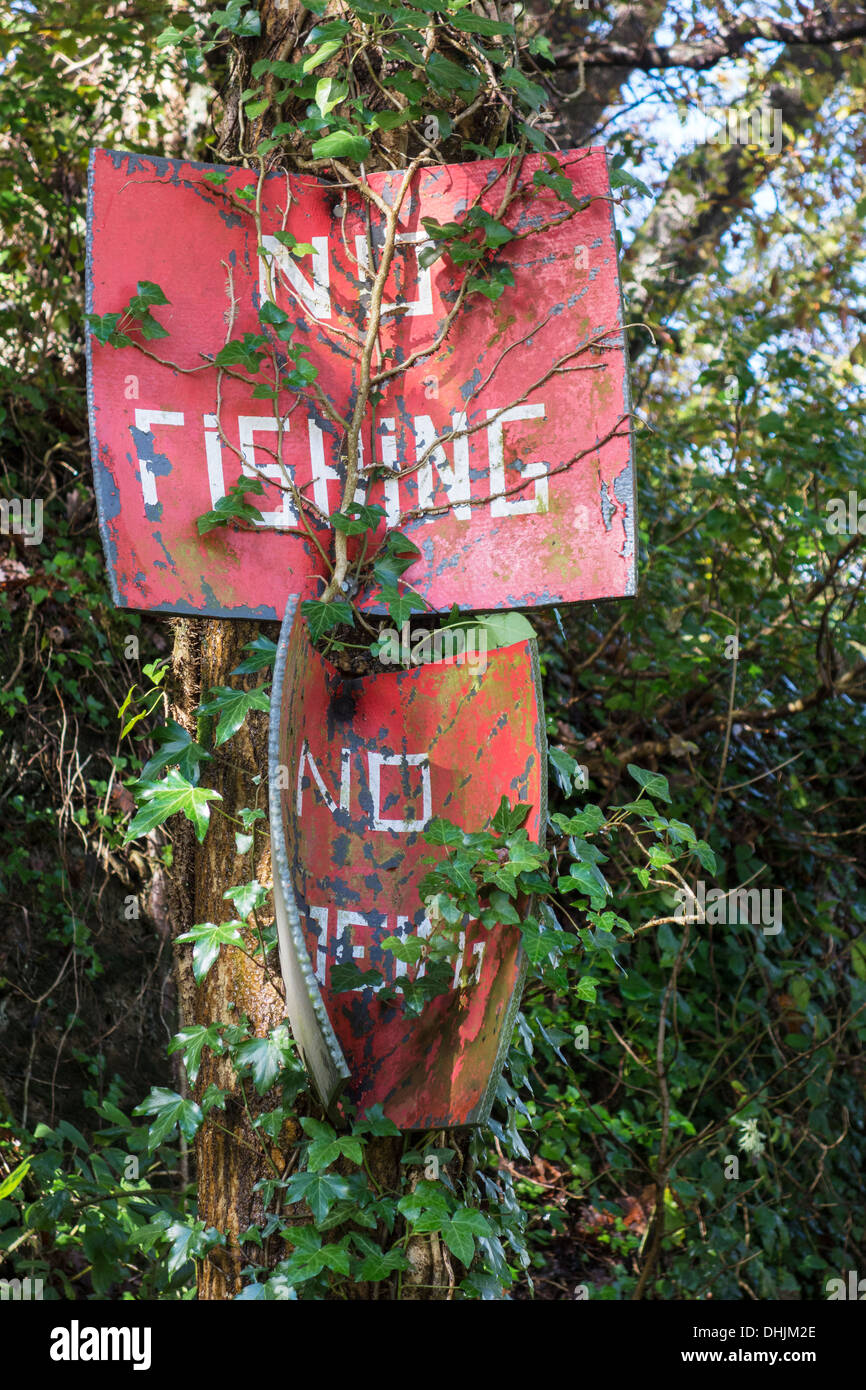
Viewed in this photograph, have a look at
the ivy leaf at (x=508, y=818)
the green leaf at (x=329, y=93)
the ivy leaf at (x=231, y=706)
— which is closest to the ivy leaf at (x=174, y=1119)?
the ivy leaf at (x=231, y=706)

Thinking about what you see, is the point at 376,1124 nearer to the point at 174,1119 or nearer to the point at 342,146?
the point at 174,1119

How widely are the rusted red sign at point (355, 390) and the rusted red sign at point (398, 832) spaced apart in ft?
0.60

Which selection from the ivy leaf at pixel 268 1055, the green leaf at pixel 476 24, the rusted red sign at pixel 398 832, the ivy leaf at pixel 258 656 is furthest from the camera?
the green leaf at pixel 476 24

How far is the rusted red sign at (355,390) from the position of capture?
1824 mm

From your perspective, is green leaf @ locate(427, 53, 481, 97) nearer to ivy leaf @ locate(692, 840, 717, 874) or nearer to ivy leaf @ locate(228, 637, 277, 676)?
ivy leaf @ locate(228, 637, 277, 676)

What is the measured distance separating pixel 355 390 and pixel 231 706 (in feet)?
1.91

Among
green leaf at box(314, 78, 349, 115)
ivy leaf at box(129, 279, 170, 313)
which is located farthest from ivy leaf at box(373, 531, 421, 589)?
green leaf at box(314, 78, 349, 115)

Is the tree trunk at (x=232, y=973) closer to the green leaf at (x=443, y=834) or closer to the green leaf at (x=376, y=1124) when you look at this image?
the green leaf at (x=376, y=1124)

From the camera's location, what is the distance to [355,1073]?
1713 mm

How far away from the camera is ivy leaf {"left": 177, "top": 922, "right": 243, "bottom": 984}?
6.11 feet

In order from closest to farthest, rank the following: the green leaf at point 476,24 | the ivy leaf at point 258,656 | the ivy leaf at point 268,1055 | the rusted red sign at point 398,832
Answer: the rusted red sign at point 398,832 < the ivy leaf at point 268,1055 < the ivy leaf at point 258,656 < the green leaf at point 476,24

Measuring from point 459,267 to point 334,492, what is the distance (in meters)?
0.44

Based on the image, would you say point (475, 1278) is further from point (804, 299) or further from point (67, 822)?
point (804, 299)

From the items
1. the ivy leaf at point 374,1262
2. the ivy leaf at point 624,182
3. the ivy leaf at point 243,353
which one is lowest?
the ivy leaf at point 374,1262
